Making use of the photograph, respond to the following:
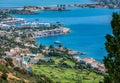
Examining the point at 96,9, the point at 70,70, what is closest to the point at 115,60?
the point at 70,70

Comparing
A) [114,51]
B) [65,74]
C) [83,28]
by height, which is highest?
[114,51]

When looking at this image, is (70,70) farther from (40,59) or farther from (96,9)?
(96,9)

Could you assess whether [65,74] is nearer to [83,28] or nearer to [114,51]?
[114,51]

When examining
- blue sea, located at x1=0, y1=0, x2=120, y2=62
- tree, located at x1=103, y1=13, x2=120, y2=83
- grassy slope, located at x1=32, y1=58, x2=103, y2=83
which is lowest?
blue sea, located at x1=0, y1=0, x2=120, y2=62

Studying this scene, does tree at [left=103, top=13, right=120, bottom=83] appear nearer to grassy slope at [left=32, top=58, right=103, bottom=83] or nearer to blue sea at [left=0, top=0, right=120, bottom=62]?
grassy slope at [left=32, top=58, right=103, bottom=83]

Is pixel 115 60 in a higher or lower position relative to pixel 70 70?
higher

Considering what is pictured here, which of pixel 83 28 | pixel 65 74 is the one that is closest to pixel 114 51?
pixel 65 74

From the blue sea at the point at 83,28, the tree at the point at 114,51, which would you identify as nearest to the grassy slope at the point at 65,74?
the blue sea at the point at 83,28

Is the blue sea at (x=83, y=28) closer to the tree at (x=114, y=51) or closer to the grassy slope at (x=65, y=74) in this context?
the grassy slope at (x=65, y=74)

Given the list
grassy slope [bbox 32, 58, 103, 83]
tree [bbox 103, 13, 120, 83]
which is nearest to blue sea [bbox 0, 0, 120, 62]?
grassy slope [bbox 32, 58, 103, 83]
